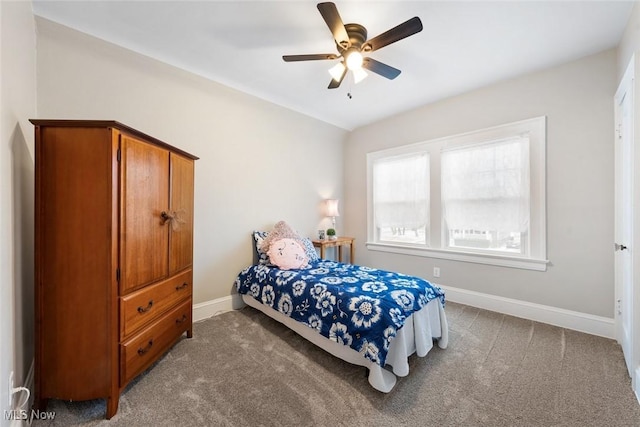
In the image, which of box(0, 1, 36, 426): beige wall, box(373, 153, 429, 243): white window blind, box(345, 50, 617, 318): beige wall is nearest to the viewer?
box(0, 1, 36, 426): beige wall

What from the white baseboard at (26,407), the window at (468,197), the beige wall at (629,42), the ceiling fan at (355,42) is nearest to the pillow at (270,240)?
the window at (468,197)

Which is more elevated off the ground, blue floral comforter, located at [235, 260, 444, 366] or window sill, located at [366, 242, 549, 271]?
window sill, located at [366, 242, 549, 271]

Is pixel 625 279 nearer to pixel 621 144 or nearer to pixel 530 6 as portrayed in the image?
pixel 621 144

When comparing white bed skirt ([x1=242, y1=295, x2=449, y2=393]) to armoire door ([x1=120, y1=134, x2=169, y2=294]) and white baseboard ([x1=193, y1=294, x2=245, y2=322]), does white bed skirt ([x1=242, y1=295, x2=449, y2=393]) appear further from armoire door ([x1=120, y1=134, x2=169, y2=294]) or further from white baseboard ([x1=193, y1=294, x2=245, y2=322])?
armoire door ([x1=120, y1=134, x2=169, y2=294])

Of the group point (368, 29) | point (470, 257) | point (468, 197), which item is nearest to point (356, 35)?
point (368, 29)

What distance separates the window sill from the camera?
261 centimetres

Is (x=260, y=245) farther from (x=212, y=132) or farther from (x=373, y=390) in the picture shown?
(x=373, y=390)

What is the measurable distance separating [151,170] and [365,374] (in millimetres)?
2089

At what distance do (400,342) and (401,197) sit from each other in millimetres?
2499

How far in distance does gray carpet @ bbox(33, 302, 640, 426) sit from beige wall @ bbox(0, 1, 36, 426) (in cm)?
48

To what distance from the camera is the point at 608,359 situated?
6.25 ft

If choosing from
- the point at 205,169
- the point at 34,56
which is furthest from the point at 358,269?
the point at 34,56

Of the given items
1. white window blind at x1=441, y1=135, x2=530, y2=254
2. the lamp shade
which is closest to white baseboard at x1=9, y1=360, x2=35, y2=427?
the lamp shade

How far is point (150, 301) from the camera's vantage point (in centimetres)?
171
